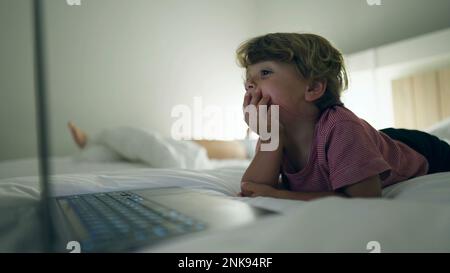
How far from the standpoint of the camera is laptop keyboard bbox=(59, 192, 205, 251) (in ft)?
0.71

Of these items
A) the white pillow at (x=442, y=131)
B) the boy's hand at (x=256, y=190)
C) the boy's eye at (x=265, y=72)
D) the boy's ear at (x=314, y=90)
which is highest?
the boy's eye at (x=265, y=72)

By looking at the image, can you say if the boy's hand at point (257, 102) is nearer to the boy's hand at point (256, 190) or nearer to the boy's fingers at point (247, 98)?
the boy's fingers at point (247, 98)

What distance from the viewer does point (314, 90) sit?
1.93 ft

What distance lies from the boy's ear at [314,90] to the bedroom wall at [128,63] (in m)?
0.14

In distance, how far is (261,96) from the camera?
1.96 ft

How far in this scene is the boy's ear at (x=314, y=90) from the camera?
58 cm

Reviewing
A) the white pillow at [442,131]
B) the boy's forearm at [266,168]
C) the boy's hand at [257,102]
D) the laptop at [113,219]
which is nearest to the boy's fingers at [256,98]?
the boy's hand at [257,102]

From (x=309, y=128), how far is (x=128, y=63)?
37.0 inches

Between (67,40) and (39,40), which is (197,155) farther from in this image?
(39,40)

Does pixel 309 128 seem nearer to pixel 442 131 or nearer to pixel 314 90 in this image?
pixel 314 90

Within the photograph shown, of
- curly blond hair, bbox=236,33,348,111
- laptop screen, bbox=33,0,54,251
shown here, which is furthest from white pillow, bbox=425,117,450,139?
laptop screen, bbox=33,0,54,251

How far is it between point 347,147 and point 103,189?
1.32 feet

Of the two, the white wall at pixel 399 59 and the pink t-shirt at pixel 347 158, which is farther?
the white wall at pixel 399 59

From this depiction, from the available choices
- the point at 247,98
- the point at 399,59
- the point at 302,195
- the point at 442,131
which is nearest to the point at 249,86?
the point at 247,98
